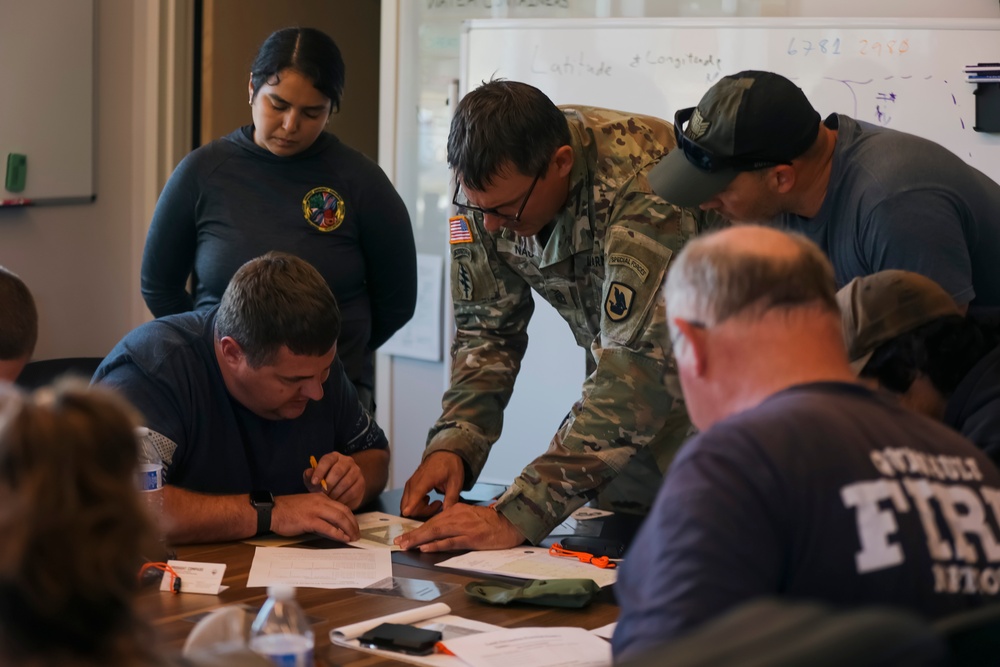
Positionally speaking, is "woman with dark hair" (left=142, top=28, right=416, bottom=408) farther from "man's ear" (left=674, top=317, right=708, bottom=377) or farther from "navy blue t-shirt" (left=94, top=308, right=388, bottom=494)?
"man's ear" (left=674, top=317, right=708, bottom=377)

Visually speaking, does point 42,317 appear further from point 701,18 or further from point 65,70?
point 701,18

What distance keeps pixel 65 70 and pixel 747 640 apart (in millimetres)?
3932

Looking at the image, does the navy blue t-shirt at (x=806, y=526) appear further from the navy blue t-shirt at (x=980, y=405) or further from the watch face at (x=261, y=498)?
the watch face at (x=261, y=498)

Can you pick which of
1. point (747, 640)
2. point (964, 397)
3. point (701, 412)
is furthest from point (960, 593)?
point (747, 640)

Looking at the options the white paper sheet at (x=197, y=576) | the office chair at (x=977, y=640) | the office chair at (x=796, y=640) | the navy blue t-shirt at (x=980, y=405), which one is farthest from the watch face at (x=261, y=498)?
the office chair at (x=796, y=640)

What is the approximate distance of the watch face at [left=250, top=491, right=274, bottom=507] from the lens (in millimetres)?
2131

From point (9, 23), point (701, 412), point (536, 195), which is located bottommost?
point (701, 412)

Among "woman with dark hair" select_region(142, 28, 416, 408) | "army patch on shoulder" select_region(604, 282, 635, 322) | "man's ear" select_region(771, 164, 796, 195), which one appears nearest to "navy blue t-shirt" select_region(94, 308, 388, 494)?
"woman with dark hair" select_region(142, 28, 416, 408)

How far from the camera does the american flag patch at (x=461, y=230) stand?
2.50 metres

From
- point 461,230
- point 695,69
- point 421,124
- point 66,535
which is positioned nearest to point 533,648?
point 66,535

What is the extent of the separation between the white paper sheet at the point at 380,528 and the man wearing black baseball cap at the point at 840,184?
83 cm

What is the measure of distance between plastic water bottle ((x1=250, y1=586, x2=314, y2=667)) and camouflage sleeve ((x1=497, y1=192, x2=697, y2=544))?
73cm

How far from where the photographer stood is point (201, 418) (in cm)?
219

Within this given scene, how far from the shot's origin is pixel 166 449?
6.94 feet
